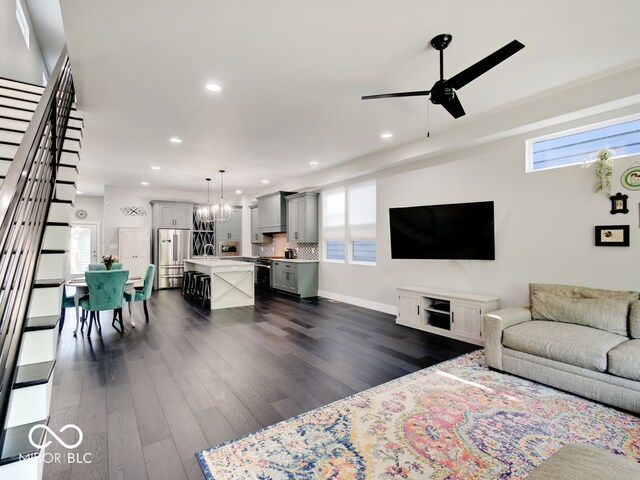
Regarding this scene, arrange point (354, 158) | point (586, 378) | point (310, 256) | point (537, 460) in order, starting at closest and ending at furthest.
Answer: point (537, 460) → point (586, 378) → point (354, 158) → point (310, 256)

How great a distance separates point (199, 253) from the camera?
1005cm

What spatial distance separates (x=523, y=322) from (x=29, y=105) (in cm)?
607

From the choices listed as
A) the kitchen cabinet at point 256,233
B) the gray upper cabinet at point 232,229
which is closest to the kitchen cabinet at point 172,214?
the gray upper cabinet at point 232,229

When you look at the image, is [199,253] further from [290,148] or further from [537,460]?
[537,460]

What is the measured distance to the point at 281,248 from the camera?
9320mm

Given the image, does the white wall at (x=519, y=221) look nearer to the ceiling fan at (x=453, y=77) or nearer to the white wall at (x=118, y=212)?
the ceiling fan at (x=453, y=77)

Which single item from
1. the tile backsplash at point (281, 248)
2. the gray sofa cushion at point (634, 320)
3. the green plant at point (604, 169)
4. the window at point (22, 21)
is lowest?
the gray sofa cushion at point (634, 320)

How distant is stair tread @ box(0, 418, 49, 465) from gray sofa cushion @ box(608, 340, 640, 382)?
12.5ft

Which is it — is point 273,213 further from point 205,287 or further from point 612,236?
point 612,236

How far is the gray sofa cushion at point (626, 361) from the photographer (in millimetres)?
2412

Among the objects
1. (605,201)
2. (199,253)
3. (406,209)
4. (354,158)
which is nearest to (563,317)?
(605,201)

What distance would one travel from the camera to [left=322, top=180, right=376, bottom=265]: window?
6.43 m

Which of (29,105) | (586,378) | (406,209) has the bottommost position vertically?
(586,378)

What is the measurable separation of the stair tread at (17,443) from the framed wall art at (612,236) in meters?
4.88
